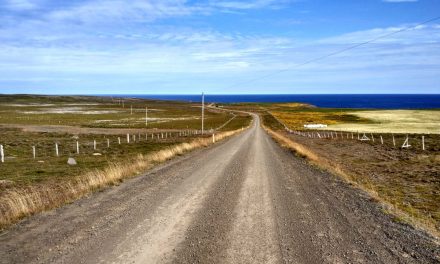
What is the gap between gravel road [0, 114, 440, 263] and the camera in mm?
8172

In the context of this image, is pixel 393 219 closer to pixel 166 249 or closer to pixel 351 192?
pixel 351 192

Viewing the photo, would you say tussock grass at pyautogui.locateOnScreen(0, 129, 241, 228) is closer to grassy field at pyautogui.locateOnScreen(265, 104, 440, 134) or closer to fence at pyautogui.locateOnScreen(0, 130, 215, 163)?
fence at pyautogui.locateOnScreen(0, 130, 215, 163)

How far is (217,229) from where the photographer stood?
10078 millimetres

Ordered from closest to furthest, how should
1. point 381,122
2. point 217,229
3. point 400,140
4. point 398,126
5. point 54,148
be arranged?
point 217,229 < point 54,148 < point 400,140 < point 398,126 < point 381,122

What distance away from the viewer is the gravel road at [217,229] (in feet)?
26.8

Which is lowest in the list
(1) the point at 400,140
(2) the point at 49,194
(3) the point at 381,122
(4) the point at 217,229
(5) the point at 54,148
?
(3) the point at 381,122

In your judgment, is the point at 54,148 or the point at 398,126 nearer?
the point at 54,148

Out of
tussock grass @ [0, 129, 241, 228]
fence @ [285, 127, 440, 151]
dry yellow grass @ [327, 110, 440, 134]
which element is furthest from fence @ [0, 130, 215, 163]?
dry yellow grass @ [327, 110, 440, 134]

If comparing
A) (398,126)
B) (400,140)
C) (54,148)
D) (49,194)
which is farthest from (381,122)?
(49,194)

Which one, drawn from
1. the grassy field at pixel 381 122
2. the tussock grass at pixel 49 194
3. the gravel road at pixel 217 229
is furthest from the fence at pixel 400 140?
the gravel road at pixel 217 229

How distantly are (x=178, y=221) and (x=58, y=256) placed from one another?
3.35m

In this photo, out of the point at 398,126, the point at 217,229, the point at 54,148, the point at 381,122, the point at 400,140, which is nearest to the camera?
the point at 217,229

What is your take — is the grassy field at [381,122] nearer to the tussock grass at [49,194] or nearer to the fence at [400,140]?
the fence at [400,140]

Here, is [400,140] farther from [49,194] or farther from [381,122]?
[49,194]
